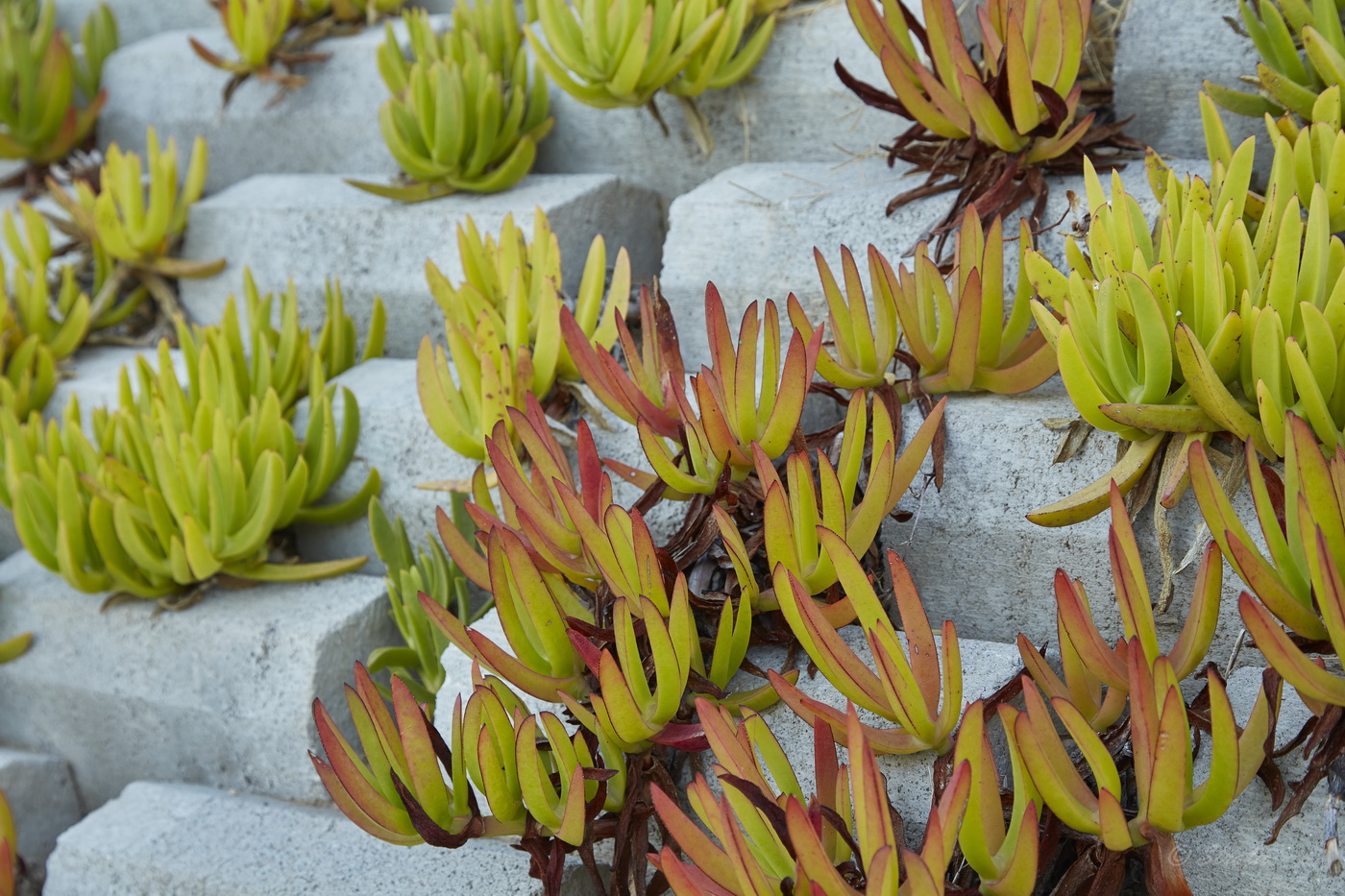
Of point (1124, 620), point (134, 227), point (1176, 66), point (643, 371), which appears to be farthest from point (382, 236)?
point (1124, 620)

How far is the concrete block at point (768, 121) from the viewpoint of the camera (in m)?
2.07

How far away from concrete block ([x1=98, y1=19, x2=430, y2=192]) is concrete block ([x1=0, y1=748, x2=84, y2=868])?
1343 mm

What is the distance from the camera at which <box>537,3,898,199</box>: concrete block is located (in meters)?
2.07

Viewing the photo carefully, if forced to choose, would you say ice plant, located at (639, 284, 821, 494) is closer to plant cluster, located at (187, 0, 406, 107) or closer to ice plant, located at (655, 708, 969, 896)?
ice plant, located at (655, 708, 969, 896)

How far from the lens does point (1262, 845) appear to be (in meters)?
1.01

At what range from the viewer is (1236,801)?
104cm

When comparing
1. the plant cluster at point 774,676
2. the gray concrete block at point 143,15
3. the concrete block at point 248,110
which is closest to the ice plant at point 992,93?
the plant cluster at point 774,676

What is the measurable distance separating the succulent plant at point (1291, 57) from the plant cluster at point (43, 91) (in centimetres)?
258

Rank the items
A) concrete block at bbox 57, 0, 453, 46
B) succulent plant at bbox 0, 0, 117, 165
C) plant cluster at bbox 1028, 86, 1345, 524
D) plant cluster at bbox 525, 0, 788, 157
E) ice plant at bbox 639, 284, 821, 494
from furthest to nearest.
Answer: concrete block at bbox 57, 0, 453, 46 → succulent plant at bbox 0, 0, 117, 165 → plant cluster at bbox 525, 0, 788, 157 → ice plant at bbox 639, 284, 821, 494 → plant cluster at bbox 1028, 86, 1345, 524

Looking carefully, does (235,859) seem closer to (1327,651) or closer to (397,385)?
(397,385)

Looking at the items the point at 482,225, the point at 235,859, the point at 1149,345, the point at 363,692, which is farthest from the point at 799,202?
the point at 235,859

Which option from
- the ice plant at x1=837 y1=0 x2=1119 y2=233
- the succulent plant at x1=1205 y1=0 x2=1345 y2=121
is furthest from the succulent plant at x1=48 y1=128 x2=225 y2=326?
the succulent plant at x1=1205 y1=0 x2=1345 y2=121

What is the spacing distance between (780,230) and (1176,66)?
2.12 ft

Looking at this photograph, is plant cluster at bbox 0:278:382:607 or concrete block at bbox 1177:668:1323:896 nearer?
concrete block at bbox 1177:668:1323:896
